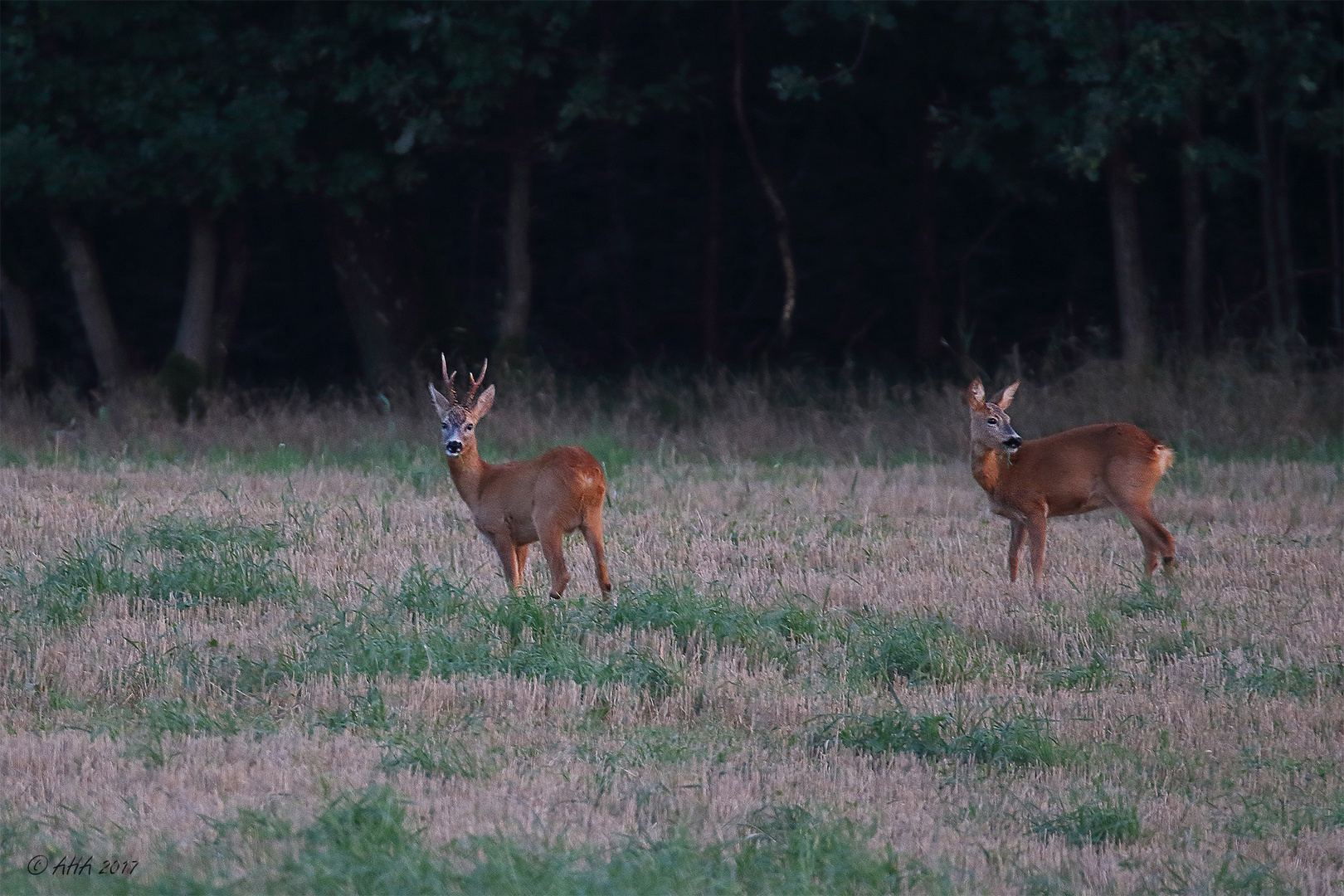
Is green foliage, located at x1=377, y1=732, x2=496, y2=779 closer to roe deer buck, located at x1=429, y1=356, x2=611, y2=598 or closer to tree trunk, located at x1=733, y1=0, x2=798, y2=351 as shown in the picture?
Answer: roe deer buck, located at x1=429, y1=356, x2=611, y2=598

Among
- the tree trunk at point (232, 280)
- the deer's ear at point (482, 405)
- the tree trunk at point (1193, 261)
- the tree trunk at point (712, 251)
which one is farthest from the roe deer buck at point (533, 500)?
the tree trunk at point (712, 251)

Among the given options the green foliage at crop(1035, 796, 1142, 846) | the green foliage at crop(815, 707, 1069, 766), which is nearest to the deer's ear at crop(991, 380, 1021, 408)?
the green foliage at crop(815, 707, 1069, 766)

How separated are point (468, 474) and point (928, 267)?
14.6 metres

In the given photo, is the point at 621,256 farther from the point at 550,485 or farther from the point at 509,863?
the point at 509,863

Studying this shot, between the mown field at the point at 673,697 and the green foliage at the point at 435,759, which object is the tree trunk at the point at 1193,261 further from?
the green foliage at the point at 435,759

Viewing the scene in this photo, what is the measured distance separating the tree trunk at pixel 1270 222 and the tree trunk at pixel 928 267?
4.49 m

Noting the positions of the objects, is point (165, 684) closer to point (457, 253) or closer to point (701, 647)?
point (701, 647)

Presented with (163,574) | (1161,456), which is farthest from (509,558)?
(1161,456)

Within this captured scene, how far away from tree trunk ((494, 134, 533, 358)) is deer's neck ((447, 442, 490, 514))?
32.7 feet

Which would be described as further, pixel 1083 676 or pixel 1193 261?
pixel 1193 261

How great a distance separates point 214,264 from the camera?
19.4 meters

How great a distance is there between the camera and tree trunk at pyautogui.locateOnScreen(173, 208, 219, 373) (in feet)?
63.1

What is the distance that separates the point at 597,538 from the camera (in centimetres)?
862

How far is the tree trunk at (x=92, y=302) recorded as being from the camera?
62.6ft
